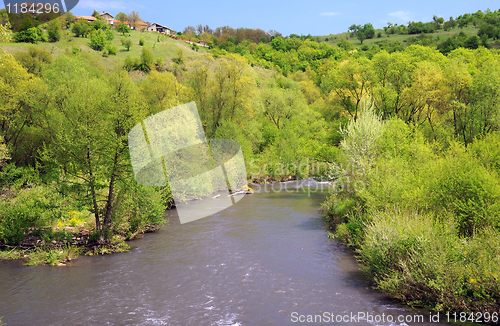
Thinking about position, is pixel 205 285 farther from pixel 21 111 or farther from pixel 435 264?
pixel 21 111

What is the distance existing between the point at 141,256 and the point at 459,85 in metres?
28.5

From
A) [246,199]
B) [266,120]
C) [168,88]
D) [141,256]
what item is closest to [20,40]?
[168,88]

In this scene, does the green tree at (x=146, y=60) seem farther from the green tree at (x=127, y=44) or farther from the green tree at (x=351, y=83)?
the green tree at (x=351, y=83)

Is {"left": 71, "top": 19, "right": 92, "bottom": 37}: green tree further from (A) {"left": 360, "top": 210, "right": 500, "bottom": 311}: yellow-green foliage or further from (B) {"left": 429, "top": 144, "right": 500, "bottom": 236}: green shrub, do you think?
(A) {"left": 360, "top": 210, "right": 500, "bottom": 311}: yellow-green foliage

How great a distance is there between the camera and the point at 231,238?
2142 centimetres

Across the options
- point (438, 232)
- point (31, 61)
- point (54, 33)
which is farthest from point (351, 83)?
point (54, 33)

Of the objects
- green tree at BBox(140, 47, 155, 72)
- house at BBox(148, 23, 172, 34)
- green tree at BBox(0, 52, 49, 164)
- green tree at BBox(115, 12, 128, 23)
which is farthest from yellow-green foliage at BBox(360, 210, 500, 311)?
green tree at BBox(115, 12, 128, 23)

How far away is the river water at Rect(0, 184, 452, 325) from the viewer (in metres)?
12.1

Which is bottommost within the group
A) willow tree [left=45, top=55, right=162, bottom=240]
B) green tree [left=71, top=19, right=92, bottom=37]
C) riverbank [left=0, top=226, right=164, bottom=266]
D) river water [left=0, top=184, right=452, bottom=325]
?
river water [left=0, top=184, right=452, bottom=325]

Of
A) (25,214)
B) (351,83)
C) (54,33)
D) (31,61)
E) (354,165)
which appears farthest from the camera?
(54,33)

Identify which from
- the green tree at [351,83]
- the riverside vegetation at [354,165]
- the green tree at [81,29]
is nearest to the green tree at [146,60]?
the riverside vegetation at [354,165]

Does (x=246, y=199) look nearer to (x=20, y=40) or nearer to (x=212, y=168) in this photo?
(x=212, y=168)

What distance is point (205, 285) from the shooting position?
14.8m

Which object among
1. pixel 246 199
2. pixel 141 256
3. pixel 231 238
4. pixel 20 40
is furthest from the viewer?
pixel 20 40
